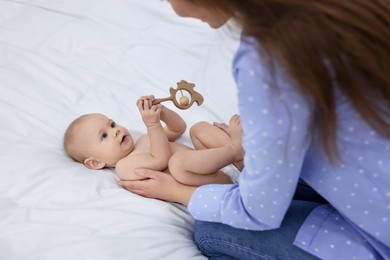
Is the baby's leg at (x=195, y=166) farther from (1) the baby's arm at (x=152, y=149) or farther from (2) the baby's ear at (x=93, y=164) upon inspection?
(2) the baby's ear at (x=93, y=164)

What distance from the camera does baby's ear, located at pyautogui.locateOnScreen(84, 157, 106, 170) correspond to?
1.20 meters

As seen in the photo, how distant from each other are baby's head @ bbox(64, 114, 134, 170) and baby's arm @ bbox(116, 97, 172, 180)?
0.06 meters

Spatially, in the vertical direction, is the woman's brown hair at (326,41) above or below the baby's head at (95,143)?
above

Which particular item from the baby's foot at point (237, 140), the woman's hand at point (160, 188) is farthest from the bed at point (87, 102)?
the baby's foot at point (237, 140)

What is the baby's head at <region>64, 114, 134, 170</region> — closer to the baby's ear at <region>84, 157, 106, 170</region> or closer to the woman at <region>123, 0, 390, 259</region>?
the baby's ear at <region>84, 157, 106, 170</region>

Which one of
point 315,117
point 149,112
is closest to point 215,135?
A: point 149,112

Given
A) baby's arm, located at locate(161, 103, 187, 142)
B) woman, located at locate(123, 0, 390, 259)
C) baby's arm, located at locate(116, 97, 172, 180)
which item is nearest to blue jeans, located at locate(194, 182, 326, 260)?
woman, located at locate(123, 0, 390, 259)

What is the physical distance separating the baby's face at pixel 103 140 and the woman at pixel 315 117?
1.38ft

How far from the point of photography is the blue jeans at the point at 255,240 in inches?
34.9

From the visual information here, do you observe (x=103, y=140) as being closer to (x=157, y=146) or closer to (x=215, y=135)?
(x=157, y=146)

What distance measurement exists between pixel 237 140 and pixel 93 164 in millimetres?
358

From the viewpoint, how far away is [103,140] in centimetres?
123

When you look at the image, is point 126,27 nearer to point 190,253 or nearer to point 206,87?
point 206,87

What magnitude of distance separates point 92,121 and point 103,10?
2.19 ft
